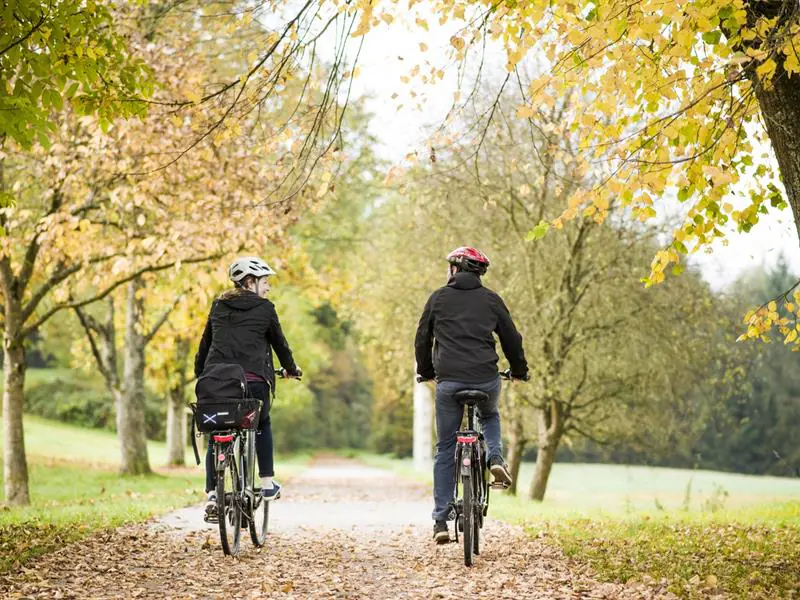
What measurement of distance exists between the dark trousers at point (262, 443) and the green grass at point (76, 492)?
1.44 meters

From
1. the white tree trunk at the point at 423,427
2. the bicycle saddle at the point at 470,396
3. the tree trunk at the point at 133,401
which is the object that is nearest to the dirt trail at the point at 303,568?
the bicycle saddle at the point at 470,396

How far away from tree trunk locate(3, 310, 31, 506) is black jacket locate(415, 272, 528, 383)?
310 inches

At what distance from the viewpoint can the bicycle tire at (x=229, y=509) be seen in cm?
697

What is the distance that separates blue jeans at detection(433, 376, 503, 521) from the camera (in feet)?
23.6

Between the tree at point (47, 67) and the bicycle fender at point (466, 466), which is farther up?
the tree at point (47, 67)

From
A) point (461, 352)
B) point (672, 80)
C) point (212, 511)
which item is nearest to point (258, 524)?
point (212, 511)

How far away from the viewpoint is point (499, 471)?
712 centimetres

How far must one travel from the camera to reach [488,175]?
1872cm

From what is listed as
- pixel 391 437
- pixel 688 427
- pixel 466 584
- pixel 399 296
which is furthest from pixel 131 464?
pixel 391 437

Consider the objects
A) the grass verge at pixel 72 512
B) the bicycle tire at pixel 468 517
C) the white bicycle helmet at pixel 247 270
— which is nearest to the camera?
the bicycle tire at pixel 468 517

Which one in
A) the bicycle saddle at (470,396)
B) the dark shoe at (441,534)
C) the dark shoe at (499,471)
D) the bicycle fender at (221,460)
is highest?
the bicycle saddle at (470,396)

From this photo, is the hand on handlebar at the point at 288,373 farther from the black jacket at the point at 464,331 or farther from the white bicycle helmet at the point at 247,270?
the black jacket at the point at 464,331

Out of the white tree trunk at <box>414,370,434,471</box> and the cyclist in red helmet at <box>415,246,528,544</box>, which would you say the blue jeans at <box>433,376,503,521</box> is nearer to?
the cyclist in red helmet at <box>415,246,528,544</box>

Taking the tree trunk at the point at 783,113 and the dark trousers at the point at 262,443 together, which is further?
the dark trousers at the point at 262,443
